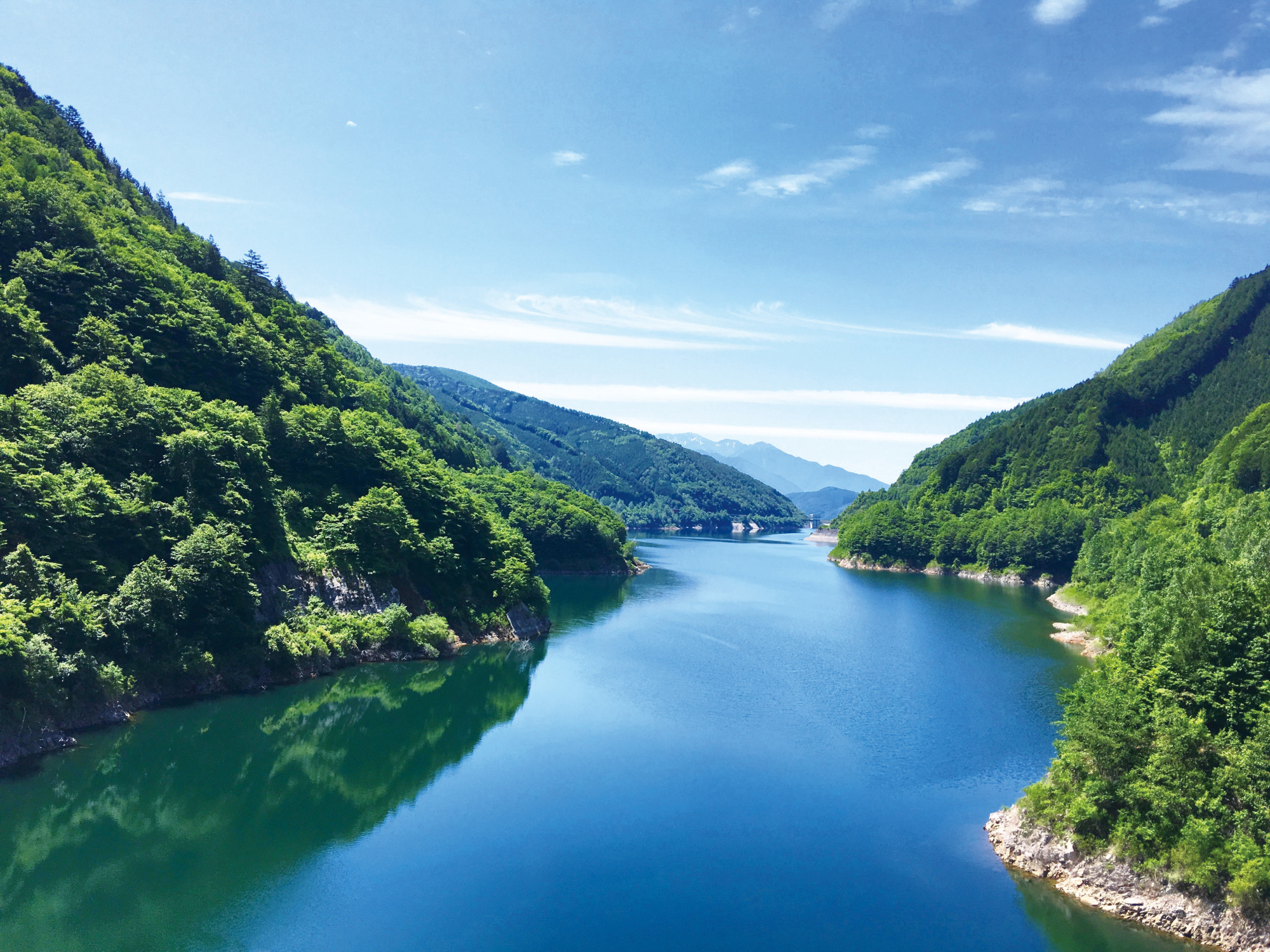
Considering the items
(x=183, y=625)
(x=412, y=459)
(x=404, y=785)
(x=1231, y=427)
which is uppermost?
(x=1231, y=427)

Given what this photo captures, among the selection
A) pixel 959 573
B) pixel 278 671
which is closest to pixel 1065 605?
pixel 959 573

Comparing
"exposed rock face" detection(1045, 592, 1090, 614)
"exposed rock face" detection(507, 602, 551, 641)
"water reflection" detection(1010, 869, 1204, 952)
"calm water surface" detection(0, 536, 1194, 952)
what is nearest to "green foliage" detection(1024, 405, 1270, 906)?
"water reflection" detection(1010, 869, 1204, 952)

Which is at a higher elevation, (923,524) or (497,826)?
(923,524)

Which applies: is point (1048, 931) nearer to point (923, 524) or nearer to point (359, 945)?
point (359, 945)

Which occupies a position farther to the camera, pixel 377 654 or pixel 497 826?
pixel 377 654

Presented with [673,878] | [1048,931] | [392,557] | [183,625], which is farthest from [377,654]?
[1048,931]

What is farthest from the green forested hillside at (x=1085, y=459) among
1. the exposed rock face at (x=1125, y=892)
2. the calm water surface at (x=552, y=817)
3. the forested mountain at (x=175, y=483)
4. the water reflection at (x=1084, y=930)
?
the water reflection at (x=1084, y=930)
